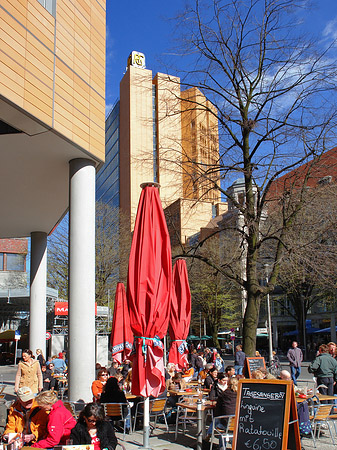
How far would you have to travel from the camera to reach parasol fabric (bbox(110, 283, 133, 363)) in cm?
1240

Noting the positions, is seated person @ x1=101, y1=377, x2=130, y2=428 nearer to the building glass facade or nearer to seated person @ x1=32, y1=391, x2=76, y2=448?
seated person @ x1=32, y1=391, x2=76, y2=448

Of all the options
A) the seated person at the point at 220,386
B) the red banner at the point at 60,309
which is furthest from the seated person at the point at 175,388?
the red banner at the point at 60,309

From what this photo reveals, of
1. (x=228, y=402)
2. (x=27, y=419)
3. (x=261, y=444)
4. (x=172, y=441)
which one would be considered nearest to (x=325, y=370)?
(x=172, y=441)

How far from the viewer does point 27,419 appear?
5762 mm

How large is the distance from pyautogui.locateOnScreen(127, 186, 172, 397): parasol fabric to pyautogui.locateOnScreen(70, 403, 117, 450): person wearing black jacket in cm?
145

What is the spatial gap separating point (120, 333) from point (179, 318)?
102 inches

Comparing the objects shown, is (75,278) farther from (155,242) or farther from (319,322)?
(319,322)

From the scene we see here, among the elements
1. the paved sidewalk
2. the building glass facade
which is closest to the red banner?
the paved sidewalk

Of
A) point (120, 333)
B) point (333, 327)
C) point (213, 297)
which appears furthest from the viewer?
point (333, 327)

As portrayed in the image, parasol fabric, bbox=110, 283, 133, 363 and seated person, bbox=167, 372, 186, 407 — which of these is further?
parasol fabric, bbox=110, 283, 133, 363

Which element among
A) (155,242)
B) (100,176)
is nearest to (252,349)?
(155,242)

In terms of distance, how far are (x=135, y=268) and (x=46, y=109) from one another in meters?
4.18

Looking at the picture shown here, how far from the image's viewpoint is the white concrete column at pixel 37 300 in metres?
18.0

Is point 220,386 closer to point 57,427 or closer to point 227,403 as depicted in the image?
point 227,403
